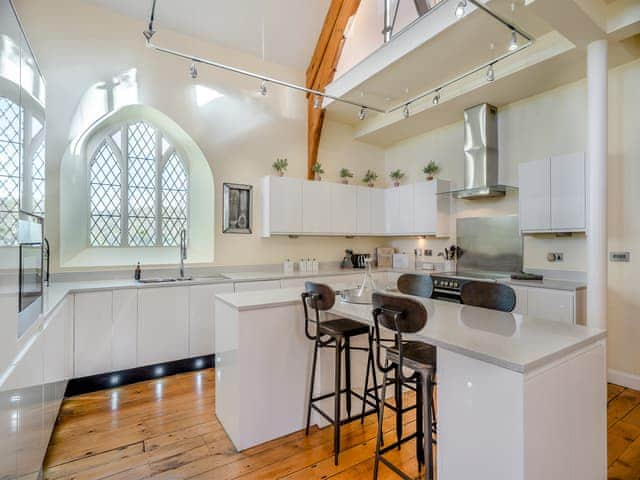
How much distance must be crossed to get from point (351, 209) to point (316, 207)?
24.5 inches

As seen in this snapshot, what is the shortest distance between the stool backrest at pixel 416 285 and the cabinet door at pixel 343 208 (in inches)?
91.3

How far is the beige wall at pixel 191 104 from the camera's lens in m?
3.22

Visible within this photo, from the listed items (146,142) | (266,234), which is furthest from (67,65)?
(266,234)

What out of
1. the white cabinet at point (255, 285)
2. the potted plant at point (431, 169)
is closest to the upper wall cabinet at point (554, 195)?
the potted plant at point (431, 169)

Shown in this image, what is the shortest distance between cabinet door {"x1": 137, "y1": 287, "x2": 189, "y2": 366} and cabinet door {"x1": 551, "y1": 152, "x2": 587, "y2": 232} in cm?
389

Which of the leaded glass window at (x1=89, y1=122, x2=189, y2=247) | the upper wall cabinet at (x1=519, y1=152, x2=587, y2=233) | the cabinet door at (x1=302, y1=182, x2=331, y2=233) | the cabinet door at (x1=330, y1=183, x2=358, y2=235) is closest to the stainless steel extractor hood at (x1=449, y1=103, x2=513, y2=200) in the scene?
the upper wall cabinet at (x1=519, y1=152, x2=587, y2=233)

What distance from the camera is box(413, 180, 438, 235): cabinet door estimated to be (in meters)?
4.52

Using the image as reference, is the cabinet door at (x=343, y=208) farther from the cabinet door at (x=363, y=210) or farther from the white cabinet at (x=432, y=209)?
the white cabinet at (x=432, y=209)

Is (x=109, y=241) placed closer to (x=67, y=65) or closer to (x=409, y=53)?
(x=67, y=65)

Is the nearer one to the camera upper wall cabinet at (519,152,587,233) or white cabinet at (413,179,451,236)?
upper wall cabinet at (519,152,587,233)

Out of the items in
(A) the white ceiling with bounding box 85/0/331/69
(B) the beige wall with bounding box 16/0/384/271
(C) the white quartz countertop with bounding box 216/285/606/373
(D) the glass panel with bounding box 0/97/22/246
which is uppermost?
(A) the white ceiling with bounding box 85/0/331/69

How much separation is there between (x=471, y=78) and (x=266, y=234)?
3.13 meters

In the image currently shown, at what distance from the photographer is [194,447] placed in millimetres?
2107

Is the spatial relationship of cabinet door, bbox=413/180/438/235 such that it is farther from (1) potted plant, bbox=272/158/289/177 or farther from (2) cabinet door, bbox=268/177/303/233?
(1) potted plant, bbox=272/158/289/177
